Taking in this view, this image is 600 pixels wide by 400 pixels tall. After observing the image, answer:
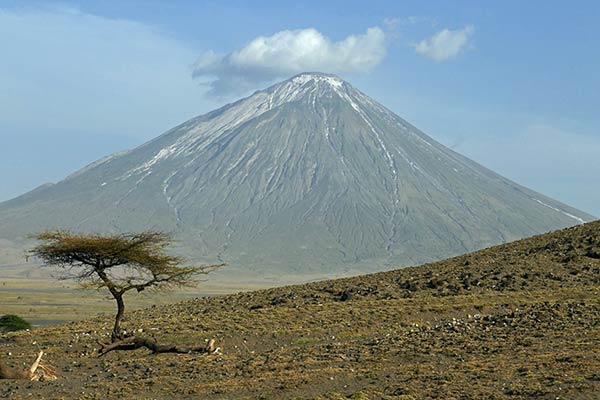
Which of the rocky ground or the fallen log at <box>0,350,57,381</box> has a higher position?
the fallen log at <box>0,350,57,381</box>

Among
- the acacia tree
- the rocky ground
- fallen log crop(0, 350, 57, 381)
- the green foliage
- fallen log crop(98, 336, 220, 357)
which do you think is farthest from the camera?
the green foliage

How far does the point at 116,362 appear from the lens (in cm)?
2619

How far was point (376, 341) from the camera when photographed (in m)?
26.5

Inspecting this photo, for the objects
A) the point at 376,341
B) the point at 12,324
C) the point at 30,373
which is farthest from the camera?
the point at 12,324

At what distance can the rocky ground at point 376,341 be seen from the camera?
19969 millimetres

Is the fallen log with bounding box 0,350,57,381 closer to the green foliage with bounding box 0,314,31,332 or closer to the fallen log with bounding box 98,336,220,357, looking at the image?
the fallen log with bounding box 98,336,220,357

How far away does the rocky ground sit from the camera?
786 inches

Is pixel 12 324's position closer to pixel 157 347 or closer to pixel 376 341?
pixel 157 347

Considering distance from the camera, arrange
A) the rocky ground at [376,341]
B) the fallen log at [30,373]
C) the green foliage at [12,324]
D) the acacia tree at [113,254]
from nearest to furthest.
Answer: the rocky ground at [376,341], the fallen log at [30,373], the acacia tree at [113,254], the green foliage at [12,324]

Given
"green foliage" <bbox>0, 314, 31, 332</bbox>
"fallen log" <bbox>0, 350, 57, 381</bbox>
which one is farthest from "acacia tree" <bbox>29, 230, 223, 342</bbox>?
"green foliage" <bbox>0, 314, 31, 332</bbox>

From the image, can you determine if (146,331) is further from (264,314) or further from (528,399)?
(528,399)

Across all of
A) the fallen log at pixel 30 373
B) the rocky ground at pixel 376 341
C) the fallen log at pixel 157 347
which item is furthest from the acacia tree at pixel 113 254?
the fallen log at pixel 30 373

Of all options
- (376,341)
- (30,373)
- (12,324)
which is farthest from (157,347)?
(12,324)

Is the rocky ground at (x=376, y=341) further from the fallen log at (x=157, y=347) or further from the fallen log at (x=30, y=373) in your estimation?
the fallen log at (x=30, y=373)
